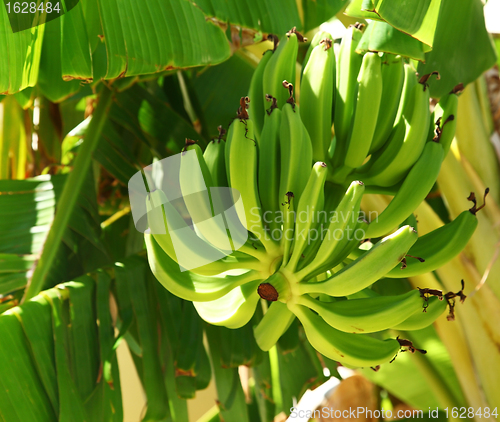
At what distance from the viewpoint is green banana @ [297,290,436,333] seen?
0.45 metres

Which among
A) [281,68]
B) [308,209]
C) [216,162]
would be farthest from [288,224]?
[281,68]

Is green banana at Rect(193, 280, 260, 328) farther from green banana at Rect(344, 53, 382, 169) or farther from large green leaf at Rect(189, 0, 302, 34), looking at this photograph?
large green leaf at Rect(189, 0, 302, 34)

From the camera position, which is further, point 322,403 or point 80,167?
point 322,403

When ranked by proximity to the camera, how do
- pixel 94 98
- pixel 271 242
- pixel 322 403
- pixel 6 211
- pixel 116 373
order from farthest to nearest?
pixel 322 403 < pixel 94 98 < pixel 6 211 < pixel 116 373 < pixel 271 242

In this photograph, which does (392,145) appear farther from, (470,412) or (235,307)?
(470,412)

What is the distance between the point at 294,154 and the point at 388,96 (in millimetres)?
185

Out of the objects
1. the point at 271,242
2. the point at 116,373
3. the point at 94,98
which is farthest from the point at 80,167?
the point at 271,242

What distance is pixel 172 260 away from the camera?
20.1 inches

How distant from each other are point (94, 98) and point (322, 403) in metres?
1.32

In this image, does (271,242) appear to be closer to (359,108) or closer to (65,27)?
(359,108)

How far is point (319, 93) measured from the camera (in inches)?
22.0

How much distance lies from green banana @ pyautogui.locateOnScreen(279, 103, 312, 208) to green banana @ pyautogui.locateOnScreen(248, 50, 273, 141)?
0.09m
